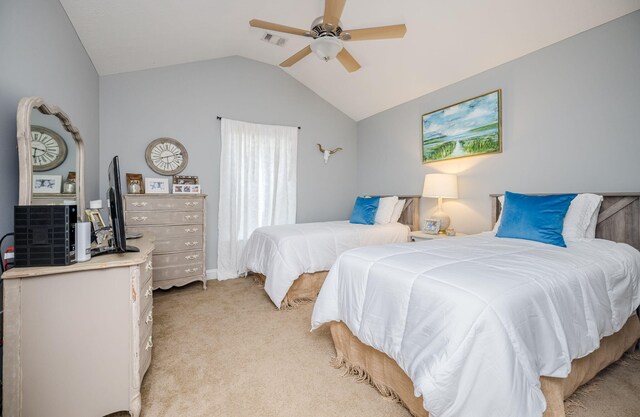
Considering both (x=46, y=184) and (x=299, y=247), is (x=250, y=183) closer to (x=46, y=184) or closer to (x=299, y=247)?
(x=299, y=247)

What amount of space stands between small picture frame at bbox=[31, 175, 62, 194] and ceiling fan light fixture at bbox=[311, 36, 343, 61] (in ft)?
6.76

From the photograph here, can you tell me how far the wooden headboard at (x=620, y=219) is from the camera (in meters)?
1.98

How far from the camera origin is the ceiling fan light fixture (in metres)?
2.19

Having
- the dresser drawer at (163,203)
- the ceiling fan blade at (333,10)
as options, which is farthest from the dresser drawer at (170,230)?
the ceiling fan blade at (333,10)

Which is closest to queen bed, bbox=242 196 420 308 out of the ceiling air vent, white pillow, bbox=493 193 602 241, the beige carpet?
the beige carpet

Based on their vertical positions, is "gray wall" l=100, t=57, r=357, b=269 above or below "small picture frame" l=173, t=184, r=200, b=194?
above

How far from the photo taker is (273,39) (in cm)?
338

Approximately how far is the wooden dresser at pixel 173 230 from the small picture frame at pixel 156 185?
0.37 m

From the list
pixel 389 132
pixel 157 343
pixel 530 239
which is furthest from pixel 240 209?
pixel 530 239

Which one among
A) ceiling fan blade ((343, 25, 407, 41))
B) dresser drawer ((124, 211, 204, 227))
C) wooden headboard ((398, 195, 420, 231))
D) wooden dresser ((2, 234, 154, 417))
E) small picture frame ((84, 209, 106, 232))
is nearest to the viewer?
wooden dresser ((2, 234, 154, 417))

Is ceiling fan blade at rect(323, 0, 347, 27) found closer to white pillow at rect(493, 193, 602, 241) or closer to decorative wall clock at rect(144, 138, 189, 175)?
white pillow at rect(493, 193, 602, 241)

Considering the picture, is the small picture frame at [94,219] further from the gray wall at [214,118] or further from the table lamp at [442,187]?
the table lamp at [442,187]

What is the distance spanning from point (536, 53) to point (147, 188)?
175 inches

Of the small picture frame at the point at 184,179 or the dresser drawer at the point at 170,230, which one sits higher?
the small picture frame at the point at 184,179
